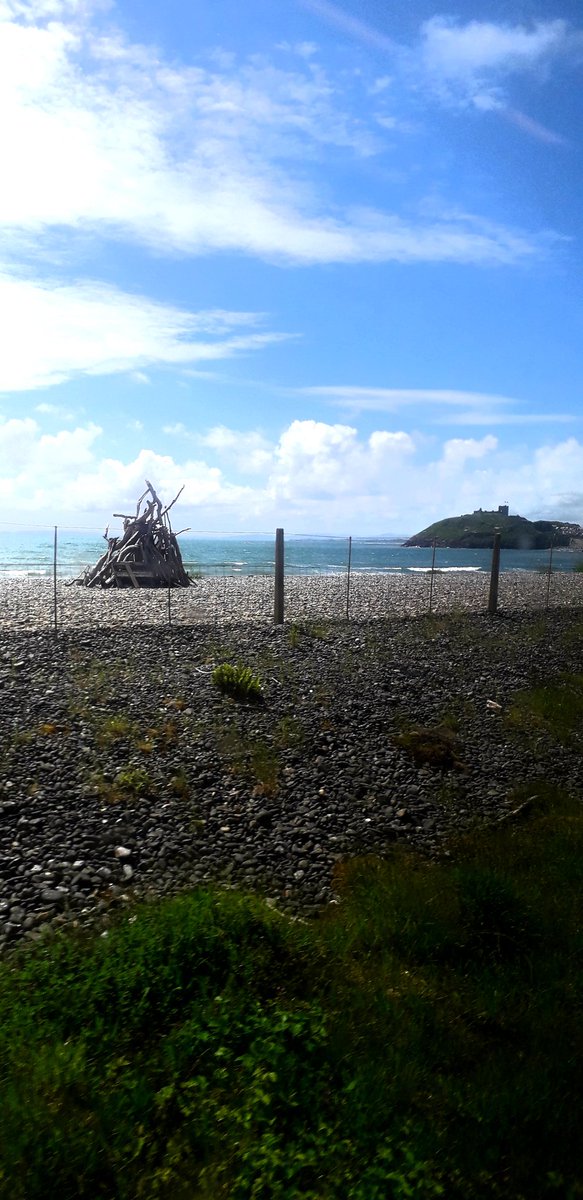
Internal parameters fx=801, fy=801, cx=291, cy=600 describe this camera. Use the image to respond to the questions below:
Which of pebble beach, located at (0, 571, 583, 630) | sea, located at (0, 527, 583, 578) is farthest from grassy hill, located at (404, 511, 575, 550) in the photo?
pebble beach, located at (0, 571, 583, 630)

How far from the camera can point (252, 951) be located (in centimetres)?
477

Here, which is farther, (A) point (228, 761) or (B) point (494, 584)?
(B) point (494, 584)

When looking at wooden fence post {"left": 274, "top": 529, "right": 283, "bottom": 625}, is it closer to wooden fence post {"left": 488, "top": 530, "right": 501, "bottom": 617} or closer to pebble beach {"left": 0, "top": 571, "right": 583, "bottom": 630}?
pebble beach {"left": 0, "top": 571, "right": 583, "bottom": 630}

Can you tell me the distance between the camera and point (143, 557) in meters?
28.1

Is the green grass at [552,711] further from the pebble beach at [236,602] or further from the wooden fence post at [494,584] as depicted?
the wooden fence post at [494,584]

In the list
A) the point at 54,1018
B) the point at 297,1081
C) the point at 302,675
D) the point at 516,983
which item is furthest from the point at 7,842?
the point at 302,675

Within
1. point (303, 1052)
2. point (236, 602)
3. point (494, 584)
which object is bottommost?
point (303, 1052)

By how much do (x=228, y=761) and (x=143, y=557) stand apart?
20345 mm

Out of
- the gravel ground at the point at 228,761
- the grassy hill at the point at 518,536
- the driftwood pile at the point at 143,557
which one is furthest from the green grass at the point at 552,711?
the grassy hill at the point at 518,536

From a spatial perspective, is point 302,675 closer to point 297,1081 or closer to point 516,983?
point 516,983

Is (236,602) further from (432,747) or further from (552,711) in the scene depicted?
(432,747)

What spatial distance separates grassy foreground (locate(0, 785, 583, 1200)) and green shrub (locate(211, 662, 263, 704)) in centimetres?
509

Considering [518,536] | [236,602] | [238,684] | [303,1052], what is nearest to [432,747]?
[238,684]

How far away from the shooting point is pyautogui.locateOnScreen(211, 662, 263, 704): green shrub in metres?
10.7
